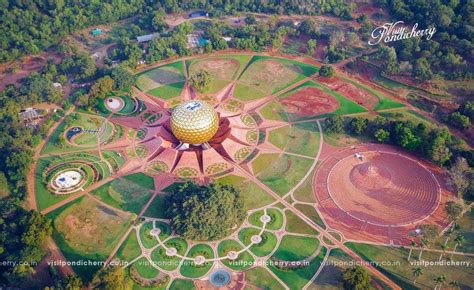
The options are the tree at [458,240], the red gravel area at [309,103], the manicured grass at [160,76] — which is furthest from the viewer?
the manicured grass at [160,76]

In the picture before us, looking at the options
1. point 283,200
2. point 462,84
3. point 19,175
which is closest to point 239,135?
point 283,200

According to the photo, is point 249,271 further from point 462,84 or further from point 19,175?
point 462,84

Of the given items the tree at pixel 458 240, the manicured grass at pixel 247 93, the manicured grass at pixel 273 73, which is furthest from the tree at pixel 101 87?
the tree at pixel 458 240

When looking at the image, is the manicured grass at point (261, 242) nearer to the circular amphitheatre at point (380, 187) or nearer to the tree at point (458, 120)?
the circular amphitheatre at point (380, 187)

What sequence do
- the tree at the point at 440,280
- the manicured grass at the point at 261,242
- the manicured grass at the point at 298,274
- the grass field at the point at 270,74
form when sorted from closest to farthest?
the tree at the point at 440,280 < the manicured grass at the point at 298,274 < the manicured grass at the point at 261,242 < the grass field at the point at 270,74

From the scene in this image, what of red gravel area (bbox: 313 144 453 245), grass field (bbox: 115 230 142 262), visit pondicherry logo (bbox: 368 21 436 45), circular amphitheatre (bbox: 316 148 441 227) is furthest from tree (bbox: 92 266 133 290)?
visit pondicherry logo (bbox: 368 21 436 45)
